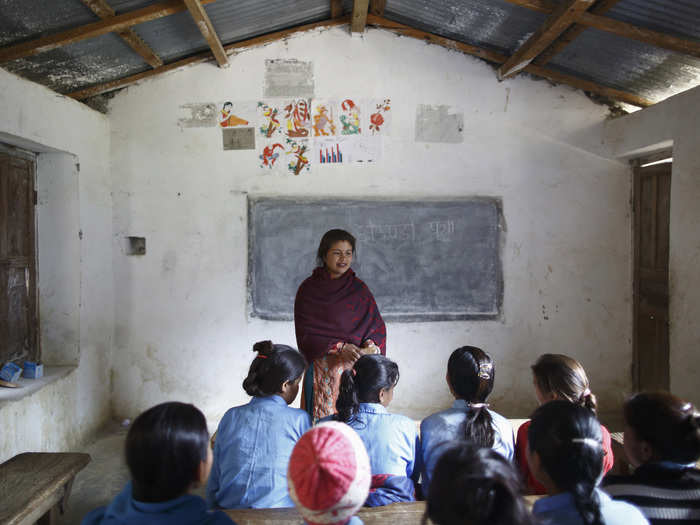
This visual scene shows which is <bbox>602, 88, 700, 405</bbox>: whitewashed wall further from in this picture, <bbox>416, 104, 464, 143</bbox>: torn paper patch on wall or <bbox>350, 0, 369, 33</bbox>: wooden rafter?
<bbox>350, 0, 369, 33</bbox>: wooden rafter

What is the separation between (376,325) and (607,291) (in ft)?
7.09

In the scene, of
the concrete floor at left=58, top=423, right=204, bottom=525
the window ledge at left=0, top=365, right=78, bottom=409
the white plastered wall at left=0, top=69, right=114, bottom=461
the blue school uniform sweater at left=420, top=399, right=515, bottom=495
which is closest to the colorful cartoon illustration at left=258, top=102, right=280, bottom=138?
the white plastered wall at left=0, top=69, right=114, bottom=461

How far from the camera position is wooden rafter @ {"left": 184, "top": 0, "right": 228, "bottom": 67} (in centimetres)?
274

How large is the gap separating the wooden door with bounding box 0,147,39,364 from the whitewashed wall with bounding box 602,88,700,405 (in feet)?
12.9

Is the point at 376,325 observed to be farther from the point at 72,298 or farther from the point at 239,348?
the point at 72,298

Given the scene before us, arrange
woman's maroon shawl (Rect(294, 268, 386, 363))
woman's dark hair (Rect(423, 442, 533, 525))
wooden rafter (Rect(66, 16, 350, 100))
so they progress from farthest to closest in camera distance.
Result: 1. wooden rafter (Rect(66, 16, 350, 100))
2. woman's maroon shawl (Rect(294, 268, 386, 363))
3. woman's dark hair (Rect(423, 442, 533, 525))

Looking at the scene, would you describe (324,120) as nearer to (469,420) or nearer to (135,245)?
(135,245)

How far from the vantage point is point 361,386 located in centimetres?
169

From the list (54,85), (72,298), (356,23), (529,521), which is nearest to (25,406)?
(72,298)

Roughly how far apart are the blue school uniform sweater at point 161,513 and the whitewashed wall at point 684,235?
9.64ft

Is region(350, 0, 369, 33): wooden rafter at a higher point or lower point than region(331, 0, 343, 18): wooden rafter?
lower

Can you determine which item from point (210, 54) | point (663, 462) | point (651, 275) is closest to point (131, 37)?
point (210, 54)

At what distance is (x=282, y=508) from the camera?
4.69 ft

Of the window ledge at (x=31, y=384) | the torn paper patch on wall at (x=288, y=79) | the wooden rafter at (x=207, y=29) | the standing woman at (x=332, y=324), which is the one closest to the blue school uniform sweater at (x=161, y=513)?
the standing woman at (x=332, y=324)
